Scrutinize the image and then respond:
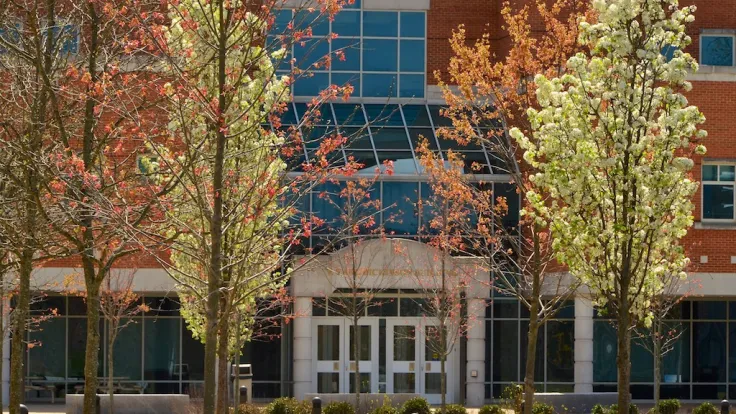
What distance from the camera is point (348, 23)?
38594mm

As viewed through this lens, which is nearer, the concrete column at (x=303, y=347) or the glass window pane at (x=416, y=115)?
the concrete column at (x=303, y=347)

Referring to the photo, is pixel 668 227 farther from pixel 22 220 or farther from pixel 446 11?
pixel 446 11

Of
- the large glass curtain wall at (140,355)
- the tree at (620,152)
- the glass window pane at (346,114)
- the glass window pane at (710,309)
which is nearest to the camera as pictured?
the tree at (620,152)

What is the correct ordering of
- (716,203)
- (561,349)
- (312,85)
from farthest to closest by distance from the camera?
1. (312,85)
2. (561,349)
3. (716,203)

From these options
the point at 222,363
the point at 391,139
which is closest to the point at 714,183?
the point at 391,139

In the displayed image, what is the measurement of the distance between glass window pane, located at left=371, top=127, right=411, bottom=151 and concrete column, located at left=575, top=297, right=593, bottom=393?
629cm

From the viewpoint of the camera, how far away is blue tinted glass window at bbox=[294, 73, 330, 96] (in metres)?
38.3

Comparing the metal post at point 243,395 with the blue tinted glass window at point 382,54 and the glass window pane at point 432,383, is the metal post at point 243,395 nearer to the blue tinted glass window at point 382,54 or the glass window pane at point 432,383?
the glass window pane at point 432,383

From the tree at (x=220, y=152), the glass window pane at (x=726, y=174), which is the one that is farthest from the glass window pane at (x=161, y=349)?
the tree at (x=220, y=152)

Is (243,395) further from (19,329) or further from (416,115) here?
(19,329)

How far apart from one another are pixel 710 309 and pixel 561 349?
180 inches

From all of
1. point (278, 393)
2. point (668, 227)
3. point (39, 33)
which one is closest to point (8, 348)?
point (278, 393)

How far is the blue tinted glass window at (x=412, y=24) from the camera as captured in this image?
127 feet

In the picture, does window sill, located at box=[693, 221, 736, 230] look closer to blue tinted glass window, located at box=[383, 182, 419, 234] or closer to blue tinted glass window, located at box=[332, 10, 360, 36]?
blue tinted glass window, located at box=[383, 182, 419, 234]
